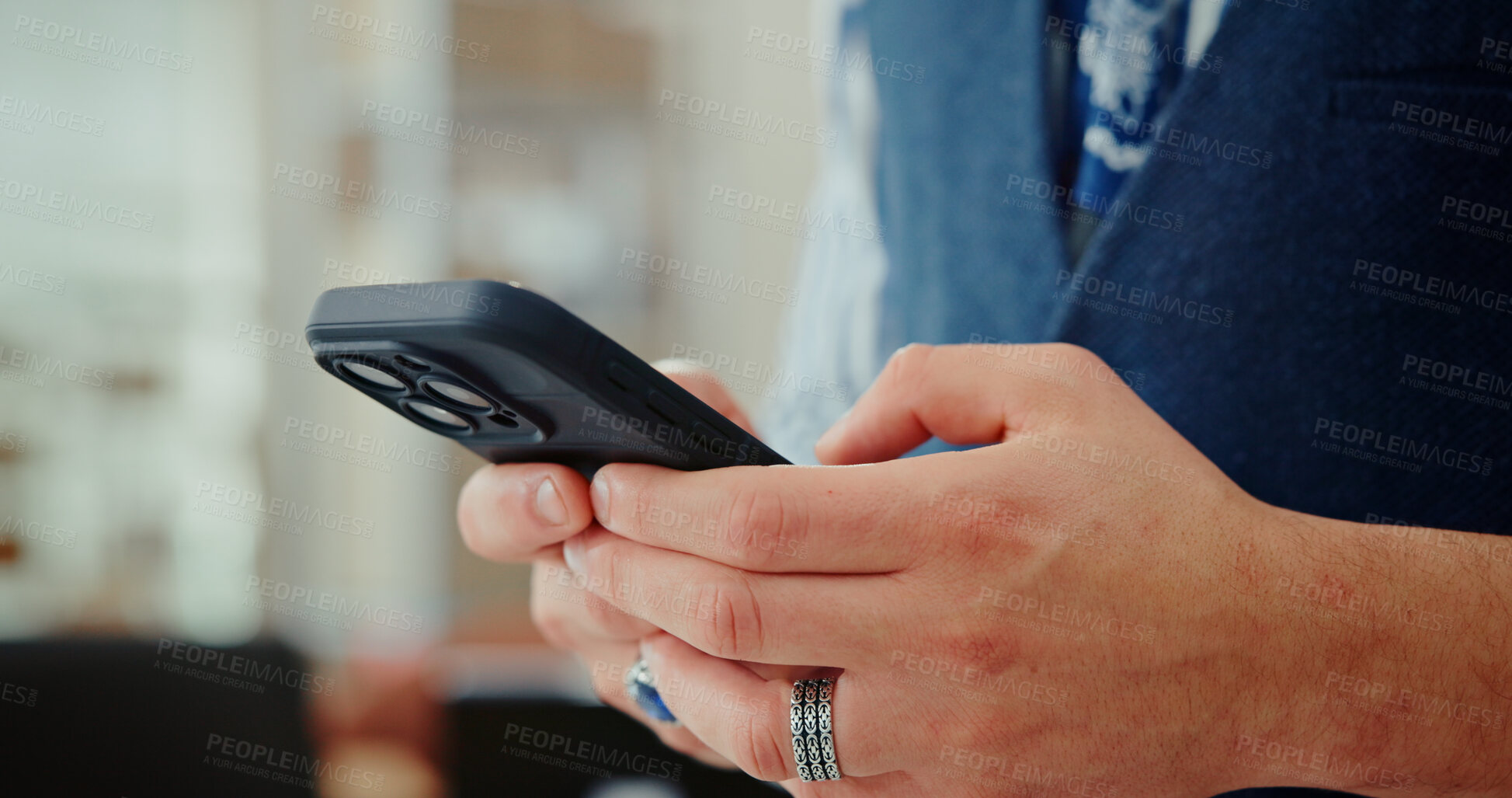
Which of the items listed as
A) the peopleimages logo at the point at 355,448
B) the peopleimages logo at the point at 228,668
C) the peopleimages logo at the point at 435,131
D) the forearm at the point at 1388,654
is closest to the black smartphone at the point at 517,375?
the forearm at the point at 1388,654

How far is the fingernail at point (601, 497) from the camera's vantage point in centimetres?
53

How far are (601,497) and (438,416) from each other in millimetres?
128

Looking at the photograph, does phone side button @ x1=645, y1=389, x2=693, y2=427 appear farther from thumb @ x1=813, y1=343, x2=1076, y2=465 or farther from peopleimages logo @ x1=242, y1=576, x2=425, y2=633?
peopleimages logo @ x1=242, y1=576, x2=425, y2=633

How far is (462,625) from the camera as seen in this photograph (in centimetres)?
329

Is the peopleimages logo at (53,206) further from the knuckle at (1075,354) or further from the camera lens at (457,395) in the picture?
the knuckle at (1075,354)

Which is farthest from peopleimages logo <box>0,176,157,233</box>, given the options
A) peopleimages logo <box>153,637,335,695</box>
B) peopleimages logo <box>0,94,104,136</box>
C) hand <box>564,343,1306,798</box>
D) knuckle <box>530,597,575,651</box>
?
hand <box>564,343,1306,798</box>

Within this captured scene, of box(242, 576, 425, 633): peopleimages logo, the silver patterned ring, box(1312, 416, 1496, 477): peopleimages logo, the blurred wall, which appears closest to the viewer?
the silver patterned ring

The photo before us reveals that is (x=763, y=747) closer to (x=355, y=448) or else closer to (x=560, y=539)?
(x=560, y=539)

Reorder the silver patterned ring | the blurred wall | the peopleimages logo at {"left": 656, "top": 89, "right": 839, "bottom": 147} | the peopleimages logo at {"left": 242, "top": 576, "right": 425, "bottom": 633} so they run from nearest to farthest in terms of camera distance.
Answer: the silver patterned ring < the blurred wall < the peopleimages logo at {"left": 656, "top": 89, "right": 839, "bottom": 147} < the peopleimages logo at {"left": 242, "top": 576, "right": 425, "bottom": 633}

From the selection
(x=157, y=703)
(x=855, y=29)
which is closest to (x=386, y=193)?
(x=157, y=703)

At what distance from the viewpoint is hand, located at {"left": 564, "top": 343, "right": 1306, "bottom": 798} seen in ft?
1.50

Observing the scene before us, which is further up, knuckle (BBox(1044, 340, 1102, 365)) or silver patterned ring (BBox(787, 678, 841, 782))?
knuckle (BBox(1044, 340, 1102, 365))

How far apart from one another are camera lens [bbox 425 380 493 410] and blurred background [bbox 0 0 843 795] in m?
2.27

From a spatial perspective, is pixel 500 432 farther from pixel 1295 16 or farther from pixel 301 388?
pixel 301 388
